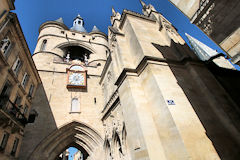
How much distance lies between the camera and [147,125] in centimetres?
428

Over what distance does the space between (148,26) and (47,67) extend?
32.5 ft

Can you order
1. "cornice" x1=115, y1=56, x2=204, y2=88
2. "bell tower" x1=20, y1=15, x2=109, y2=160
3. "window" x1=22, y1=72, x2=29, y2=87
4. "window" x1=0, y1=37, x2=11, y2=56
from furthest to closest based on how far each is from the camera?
"bell tower" x1=20, y1=15, x2=109, y2=160
"window" x1=22, y1=72, x2=29, y2=87
"window" x1=0, y1=37, x2=11, y2=56
"cornice" x1=115, y1=56, x2=204, y2=88

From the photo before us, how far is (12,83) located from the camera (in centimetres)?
681

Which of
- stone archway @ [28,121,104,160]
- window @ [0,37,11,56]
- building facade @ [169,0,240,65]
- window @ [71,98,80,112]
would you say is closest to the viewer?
building facade @ [169,0,240,65]

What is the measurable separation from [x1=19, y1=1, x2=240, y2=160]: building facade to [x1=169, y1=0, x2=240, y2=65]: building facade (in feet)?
6.89

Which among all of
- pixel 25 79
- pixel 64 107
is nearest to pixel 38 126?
pixel 64 107

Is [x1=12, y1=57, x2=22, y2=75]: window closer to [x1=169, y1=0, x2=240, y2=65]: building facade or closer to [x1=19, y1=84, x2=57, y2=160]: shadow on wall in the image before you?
[x1=19, y1=84, x2=57, y2=160]: shadow on wall

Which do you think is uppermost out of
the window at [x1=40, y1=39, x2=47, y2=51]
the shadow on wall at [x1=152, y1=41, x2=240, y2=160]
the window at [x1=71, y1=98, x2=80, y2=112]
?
the window at [x1=40, y1=39, x2=47, y2=51]

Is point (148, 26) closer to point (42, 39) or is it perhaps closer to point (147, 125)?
point (147, 125)

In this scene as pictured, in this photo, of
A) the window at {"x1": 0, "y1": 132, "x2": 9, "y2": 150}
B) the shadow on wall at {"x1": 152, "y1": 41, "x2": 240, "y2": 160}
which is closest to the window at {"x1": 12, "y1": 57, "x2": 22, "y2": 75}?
the window at {"x1": 0, "y1": 132, "x2": 9, "y2": 150}

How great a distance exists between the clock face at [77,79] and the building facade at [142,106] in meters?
0.09

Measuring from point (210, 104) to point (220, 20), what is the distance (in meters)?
2.92

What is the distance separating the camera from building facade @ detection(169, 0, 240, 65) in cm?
263

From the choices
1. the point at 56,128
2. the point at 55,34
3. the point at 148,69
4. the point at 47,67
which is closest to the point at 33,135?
the point at 56,128
